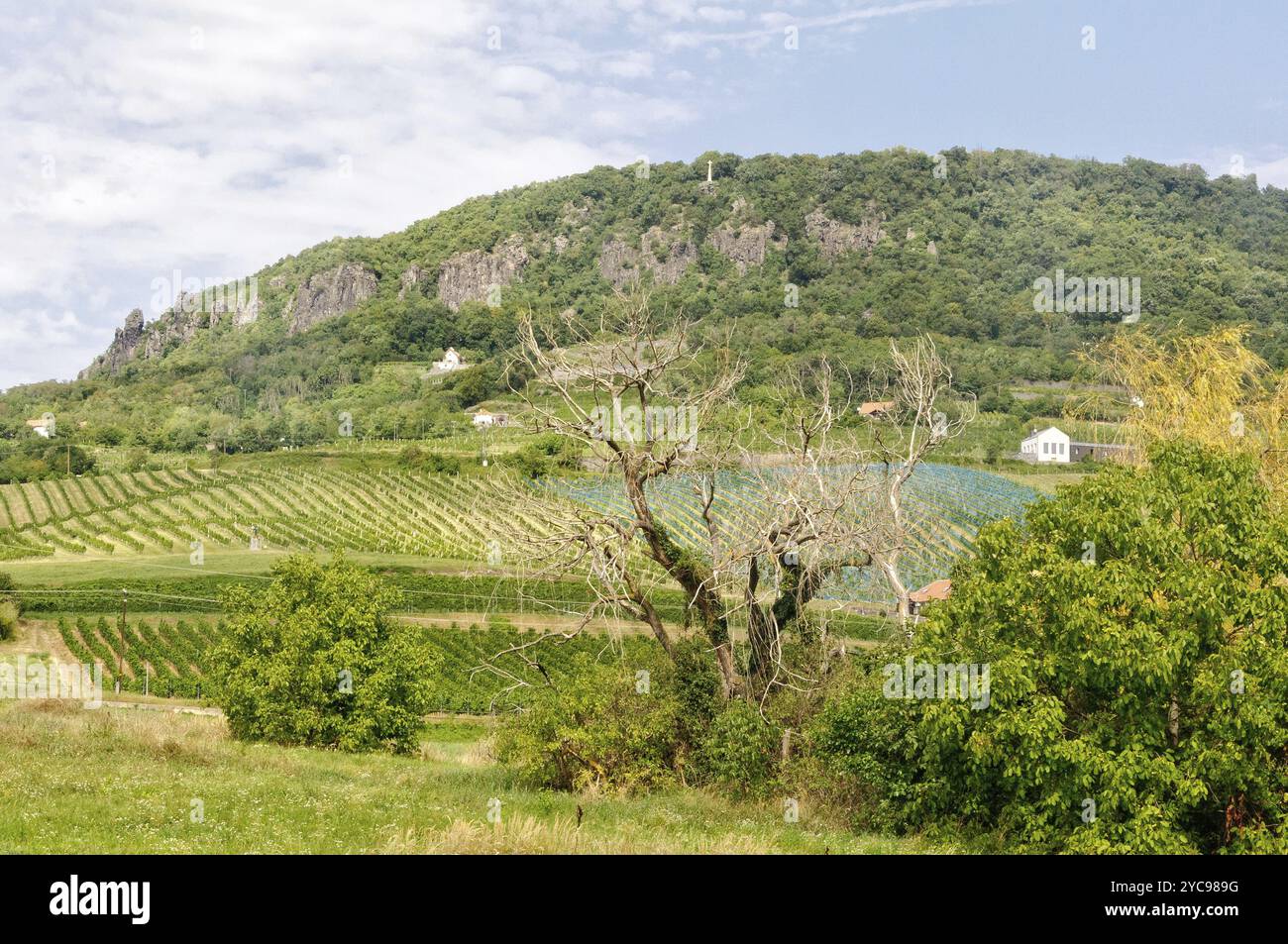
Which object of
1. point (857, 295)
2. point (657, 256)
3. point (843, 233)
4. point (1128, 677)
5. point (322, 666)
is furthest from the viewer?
point (657, 256)

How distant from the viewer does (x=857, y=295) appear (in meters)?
150

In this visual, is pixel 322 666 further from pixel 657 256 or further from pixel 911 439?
pixel 657 256

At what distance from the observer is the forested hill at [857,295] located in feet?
384

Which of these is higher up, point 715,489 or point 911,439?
point 911,439

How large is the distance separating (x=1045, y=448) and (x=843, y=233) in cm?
11294

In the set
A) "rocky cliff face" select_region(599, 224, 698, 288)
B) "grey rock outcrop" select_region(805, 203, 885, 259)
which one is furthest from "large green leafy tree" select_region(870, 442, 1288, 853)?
"rocky cliff face" select_region(599, 224, 698, 288)

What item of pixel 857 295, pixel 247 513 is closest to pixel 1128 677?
pixel 247 513

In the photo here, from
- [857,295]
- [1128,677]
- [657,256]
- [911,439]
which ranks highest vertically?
[657,256]

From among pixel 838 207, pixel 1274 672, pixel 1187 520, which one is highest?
pixel 838 207

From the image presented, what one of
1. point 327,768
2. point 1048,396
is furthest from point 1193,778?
point 1048,396

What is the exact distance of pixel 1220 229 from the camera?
139 m

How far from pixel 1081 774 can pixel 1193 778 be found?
1354mm

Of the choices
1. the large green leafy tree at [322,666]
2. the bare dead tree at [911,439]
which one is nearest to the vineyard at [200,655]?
the large green leafy tree at [322,666]
